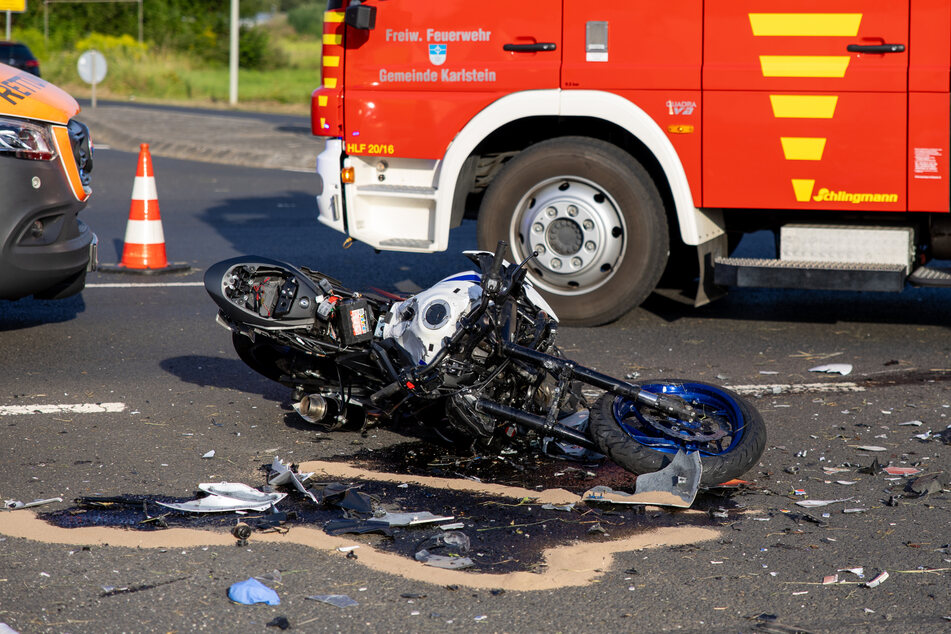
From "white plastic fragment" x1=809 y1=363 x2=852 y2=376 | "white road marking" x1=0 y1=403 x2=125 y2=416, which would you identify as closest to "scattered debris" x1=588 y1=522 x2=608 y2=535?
"white road marking" x1=0 y1=403 x2=125 y2=416

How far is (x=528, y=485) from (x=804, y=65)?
11.3 feet

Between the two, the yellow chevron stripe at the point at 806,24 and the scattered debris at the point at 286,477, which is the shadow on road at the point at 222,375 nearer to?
the scattered debris at the point at 286,477

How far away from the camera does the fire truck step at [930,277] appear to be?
6.93m

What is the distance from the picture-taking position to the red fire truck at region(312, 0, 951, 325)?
267 inches

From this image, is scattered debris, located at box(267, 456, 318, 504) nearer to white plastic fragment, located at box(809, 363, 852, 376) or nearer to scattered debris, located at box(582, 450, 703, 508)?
scattered debris, located at box(582, 450, 703, 508)

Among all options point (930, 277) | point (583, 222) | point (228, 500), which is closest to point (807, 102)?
point (930, 277)

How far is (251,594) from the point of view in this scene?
3504mm

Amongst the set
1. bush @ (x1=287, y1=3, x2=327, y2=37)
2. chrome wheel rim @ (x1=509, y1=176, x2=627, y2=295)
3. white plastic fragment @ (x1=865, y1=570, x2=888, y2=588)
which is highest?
bush @ (x1=287, y1=3, x2=327, y2=37)

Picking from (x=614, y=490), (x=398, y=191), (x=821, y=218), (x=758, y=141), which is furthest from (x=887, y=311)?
(x=614, y=490)

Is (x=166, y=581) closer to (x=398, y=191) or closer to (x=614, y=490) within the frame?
(x=614, y=490)

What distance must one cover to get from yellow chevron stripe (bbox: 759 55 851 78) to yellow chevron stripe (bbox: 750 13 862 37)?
126 mm

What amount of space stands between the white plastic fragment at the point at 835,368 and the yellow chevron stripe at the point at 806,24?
6.00 ft

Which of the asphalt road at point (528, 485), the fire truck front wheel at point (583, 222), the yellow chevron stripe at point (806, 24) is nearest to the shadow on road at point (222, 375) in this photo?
the asphalt road at point (528, 485)

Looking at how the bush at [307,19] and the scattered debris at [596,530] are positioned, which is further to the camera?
the bush at [307,19]
